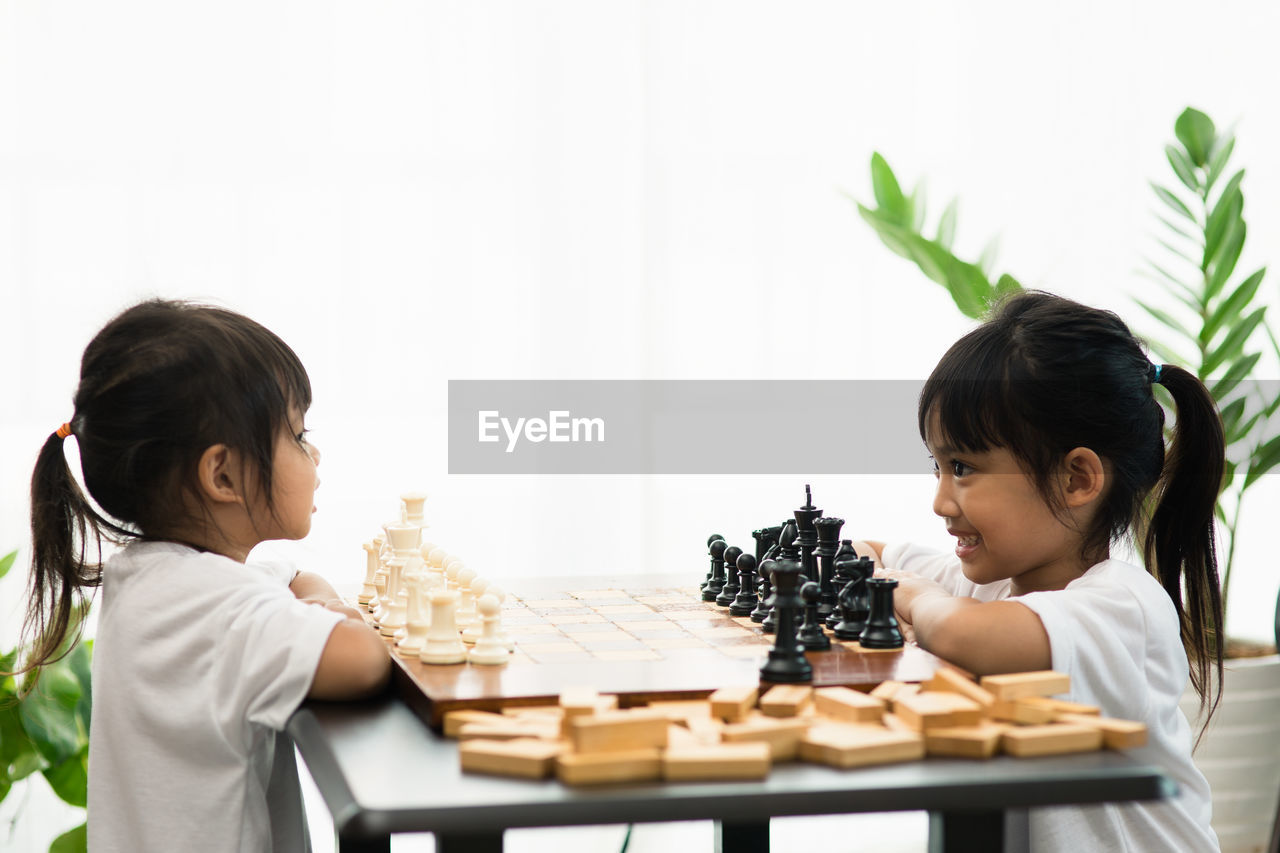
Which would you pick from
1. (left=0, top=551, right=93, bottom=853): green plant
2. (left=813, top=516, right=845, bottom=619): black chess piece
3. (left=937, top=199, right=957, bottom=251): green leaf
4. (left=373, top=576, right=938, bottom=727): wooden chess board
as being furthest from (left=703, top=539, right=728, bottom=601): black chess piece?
(left=937, top=199, right=957, bottom=251): green leaf

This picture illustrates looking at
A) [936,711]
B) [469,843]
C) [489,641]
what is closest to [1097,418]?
[936,711]

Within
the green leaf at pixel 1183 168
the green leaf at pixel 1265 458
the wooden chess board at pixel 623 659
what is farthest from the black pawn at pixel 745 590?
the green leaf at pixel 1183 168

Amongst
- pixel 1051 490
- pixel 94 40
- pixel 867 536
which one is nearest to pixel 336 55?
pixel 94 40

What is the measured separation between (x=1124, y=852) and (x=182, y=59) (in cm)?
265

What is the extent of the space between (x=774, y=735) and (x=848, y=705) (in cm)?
11

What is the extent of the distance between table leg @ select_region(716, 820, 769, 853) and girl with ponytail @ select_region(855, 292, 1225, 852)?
419mm

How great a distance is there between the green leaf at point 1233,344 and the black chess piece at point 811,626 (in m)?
1.98

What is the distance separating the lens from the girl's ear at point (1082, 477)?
1.60 metres

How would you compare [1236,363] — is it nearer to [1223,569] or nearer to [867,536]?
[1223,569]

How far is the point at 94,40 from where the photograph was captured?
2969 millimetres

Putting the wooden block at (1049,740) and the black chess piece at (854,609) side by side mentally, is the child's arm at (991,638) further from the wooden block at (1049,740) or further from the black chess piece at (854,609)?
the wooden block at (1049,740)

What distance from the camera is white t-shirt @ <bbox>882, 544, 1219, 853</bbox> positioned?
1.34m

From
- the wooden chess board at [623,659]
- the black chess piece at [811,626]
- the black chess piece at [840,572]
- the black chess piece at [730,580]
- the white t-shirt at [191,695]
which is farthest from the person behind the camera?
the black chess piece at [730,580]

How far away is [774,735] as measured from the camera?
38.9 inches
